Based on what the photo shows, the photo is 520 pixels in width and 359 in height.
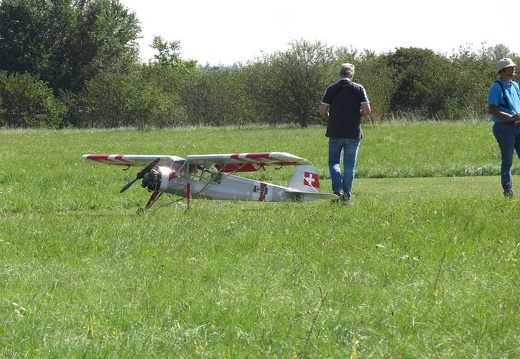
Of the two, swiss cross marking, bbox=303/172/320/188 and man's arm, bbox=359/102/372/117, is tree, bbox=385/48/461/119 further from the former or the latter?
man's arm, bbox=359/102/372/117

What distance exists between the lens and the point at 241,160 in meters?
13.7

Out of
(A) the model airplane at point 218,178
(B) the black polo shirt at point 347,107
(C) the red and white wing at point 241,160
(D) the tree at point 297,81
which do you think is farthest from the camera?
(D) the tree at point 297,81

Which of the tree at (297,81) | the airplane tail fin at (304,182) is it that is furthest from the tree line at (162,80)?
the airplane tail fin at (304,182)

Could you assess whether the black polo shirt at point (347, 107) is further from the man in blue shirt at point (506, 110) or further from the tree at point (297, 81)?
the tree at point (297, 81)

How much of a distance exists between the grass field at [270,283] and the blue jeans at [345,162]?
1.17 metres

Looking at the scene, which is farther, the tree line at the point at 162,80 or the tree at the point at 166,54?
the tree at the point at 166,54

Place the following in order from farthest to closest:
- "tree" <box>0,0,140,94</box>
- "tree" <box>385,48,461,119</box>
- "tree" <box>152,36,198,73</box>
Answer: "tree" <box>152,36,198,73</box> < "tree" <box>0,0,140,94</box> < "tree" <box>385,48,461,119</box>

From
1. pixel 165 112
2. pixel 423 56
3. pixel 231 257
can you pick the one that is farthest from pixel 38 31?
pixel 231 257

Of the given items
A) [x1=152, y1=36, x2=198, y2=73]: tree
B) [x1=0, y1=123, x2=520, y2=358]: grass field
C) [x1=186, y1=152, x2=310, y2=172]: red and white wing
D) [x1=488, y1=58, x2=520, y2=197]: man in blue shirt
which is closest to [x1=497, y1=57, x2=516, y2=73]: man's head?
[x1=488, y1=58, x2=520, y2=197]: man in blue shirt

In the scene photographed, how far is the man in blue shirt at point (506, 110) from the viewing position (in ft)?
39.1

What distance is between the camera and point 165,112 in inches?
2175

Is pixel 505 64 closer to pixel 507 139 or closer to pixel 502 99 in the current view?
pixel 502 99

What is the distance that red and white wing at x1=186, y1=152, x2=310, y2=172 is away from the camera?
13070mm

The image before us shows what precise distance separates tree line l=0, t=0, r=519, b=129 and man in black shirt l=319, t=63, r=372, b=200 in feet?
129
